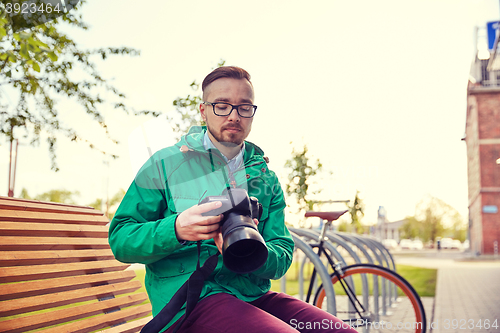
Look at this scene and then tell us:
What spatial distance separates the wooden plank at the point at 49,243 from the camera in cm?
198

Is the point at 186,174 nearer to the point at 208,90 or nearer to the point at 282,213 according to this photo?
the point at 208,90

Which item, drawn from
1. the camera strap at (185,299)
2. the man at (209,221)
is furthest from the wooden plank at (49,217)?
the camera strap at (185,299)

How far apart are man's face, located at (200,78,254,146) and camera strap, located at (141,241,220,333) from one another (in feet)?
1.59

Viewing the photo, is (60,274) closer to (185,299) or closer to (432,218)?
(185,299)

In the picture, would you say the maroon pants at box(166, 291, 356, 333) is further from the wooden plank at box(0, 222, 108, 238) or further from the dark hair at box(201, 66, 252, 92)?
the wooden plank at box(0, 222, 108, 238)

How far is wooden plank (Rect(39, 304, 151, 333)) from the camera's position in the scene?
2.02 meters

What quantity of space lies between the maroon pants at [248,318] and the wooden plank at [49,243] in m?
0.96

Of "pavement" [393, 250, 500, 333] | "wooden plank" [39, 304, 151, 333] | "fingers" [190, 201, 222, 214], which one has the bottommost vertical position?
"pavement" [393, 250, 500, 333]

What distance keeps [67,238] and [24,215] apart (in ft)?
0.82

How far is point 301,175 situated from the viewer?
7430 millimetres

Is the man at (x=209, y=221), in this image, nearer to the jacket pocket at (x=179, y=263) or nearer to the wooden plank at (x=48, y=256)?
the jacket pocket at (x=179, y=263)

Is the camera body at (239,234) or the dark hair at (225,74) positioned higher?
the dark hair at (225,74)

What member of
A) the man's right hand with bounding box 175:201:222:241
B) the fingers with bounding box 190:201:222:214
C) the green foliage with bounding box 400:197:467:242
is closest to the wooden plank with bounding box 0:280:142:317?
the man's right hand with bounding box 175:201:222:241

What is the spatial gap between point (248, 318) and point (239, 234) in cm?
37
